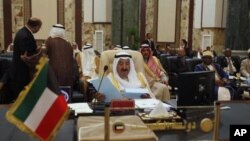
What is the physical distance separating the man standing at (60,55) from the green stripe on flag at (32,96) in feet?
10.8

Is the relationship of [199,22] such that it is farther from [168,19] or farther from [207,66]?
[207,66]

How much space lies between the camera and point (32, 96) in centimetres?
175

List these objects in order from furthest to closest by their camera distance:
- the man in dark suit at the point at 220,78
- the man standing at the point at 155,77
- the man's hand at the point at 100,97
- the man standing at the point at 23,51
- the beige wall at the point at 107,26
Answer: the beige wall at the point at 107,26
the man in dark suit at the point at 220,78
the man standing at the point at 155,77
the man standing at the point at 23,51
the man's hand at the point at 100,97

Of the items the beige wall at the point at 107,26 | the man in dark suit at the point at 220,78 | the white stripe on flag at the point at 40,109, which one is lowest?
the man in dark suit at the point at 220,78

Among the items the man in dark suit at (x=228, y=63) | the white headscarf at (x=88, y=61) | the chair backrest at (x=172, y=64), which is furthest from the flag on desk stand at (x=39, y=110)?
the man in dark suit at (x=228, y=63)

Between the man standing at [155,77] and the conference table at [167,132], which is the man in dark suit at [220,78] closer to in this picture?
the man standing at [155,77]

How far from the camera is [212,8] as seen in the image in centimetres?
1038

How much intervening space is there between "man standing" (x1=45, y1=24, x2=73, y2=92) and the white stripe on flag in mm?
3288

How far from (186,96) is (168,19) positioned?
1028 cm

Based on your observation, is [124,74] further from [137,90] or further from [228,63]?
[228,63]

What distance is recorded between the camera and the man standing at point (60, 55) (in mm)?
5066

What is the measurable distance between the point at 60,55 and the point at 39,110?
11.1 feet

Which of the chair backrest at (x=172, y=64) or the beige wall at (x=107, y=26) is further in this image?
the beige wall at (x=107, y=26)

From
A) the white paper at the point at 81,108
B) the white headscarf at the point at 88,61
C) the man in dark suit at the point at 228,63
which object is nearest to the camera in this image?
the white paper at the point at 81,108
